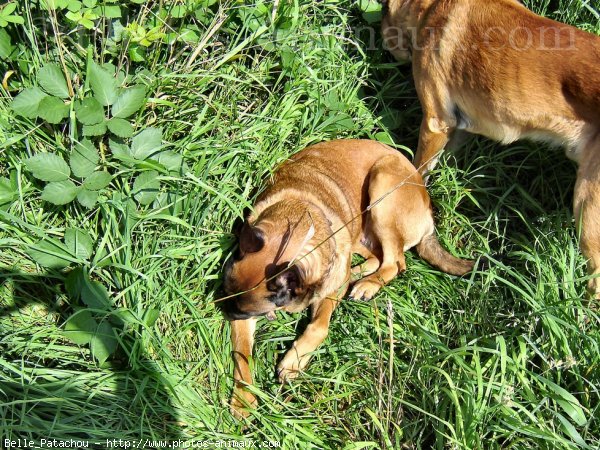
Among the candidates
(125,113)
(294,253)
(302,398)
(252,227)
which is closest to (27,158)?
(125,113)

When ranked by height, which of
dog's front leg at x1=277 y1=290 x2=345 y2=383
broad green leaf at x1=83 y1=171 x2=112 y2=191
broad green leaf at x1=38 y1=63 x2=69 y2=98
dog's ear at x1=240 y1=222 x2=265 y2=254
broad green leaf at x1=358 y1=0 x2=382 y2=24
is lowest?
dog's front leg at x1=277 y1=290 x2=345 y2=383

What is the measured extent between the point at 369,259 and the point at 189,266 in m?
1.36

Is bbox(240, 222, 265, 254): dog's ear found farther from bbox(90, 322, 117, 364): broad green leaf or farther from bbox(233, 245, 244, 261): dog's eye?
bbox(90, 322, 117, 364): broad green leaf

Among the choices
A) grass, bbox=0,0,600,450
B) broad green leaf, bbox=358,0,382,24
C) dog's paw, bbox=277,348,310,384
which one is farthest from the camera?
broad green leaf, bbox=358,0,382,24

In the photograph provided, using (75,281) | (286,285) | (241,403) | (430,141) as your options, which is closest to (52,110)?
(75,281)

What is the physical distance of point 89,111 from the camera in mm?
3184

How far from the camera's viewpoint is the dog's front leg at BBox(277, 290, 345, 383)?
3514 mm

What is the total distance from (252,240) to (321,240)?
52 centimetres

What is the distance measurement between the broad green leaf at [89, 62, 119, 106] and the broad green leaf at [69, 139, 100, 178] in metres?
0.25

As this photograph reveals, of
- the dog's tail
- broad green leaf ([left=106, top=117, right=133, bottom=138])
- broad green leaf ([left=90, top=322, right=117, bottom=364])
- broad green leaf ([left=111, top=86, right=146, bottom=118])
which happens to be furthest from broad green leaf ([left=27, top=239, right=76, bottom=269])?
the dog's tail

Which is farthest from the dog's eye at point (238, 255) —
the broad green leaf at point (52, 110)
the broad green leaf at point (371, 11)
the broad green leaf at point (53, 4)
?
the broad green leaf at point (371, 11)

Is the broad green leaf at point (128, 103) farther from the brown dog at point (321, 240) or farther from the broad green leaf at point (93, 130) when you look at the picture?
the brown dog at point (321, 240)

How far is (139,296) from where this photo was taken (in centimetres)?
325

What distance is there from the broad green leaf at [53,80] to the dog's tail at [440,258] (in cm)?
251
